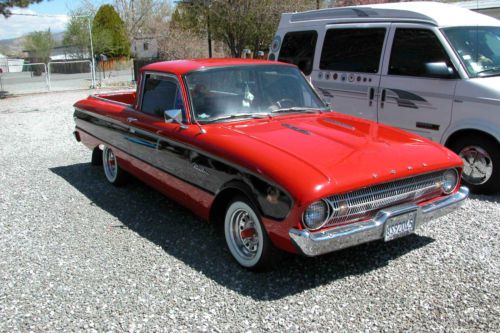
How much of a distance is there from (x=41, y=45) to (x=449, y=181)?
4550 cm

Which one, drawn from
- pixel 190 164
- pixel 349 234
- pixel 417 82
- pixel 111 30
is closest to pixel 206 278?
pixel 190 164

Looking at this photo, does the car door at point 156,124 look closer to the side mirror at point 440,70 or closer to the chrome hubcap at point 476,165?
the side mirror at point 440,70

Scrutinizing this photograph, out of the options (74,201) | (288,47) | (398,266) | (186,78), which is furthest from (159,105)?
(288,47)

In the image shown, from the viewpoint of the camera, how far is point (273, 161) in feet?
11.6

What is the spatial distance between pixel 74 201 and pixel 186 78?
227 centimetres

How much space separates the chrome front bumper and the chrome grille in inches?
2.3

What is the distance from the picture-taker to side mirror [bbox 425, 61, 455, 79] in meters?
5.74

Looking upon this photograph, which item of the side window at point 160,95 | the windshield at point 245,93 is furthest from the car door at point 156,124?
the windshield at point 245,93

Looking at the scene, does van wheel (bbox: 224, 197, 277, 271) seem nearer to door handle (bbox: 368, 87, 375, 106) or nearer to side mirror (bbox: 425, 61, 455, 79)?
side mirror (bbox: 425, 61, 455, 79)

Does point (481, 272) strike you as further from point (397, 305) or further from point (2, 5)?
point (2, 5)

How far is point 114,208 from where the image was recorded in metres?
5.54

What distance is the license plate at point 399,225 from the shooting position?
141 inches

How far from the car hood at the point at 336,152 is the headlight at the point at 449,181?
13cm

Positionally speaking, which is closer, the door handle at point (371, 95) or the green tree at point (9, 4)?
the door handle at point (371, 95)
